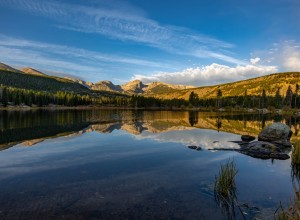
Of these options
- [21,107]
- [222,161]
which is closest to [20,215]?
[222,161]

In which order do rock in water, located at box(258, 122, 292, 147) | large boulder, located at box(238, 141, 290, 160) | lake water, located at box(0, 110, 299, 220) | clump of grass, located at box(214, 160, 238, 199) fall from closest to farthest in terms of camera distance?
1. lake water, located at box(0, 110, 299, 220)
2. clump of grass, located at box(214, 160, 238, 199)
3. large boulder, located at box(238, 141, 290, 160)
4. rock in water, located at box(258, 122, 292, 147)

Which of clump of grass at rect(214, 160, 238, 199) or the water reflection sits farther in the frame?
the water reflection

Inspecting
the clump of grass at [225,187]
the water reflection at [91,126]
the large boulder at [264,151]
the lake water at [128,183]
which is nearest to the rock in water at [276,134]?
the water reflection at [91,126]

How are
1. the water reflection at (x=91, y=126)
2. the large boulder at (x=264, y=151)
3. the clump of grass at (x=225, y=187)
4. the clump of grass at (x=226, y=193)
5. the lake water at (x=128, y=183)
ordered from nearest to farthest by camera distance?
the lake water at (x=128, y=183), the clump of grass at (x=226, y=193), the clump of grass at (x=225, y=187), the large boulder at (x=264, y=151), the water reflection at (x=91, y=126)

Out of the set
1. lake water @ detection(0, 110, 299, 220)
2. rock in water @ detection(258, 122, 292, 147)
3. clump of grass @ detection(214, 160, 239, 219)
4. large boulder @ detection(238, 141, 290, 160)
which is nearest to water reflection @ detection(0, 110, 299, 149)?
rock in water @ detection(258, 122, 292, 147)

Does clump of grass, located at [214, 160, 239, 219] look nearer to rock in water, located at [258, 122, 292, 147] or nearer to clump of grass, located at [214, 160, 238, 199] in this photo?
clump of grass, located at [214, 160, 238, 199]

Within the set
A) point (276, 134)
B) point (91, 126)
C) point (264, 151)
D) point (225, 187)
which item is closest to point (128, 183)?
point (225, 187)

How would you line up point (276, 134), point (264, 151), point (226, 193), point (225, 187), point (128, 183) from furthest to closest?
point (276, 134) < point (264, 151) < point (128, 183) < point (225, 187) < point (226, 193)

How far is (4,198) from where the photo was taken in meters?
16.1

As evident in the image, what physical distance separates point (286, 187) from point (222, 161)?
8.94 m

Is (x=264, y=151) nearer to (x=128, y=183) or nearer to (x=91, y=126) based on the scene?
(x=128, y=183)

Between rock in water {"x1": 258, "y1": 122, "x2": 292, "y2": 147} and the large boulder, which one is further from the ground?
rock in water {"x1": 258, "y1": 122, "x2": 292, "y2": 147}

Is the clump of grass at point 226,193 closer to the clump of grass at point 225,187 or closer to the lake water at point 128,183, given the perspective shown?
the clump of grass at point 225,187

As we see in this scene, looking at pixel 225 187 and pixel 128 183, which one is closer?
pixel 225 187
